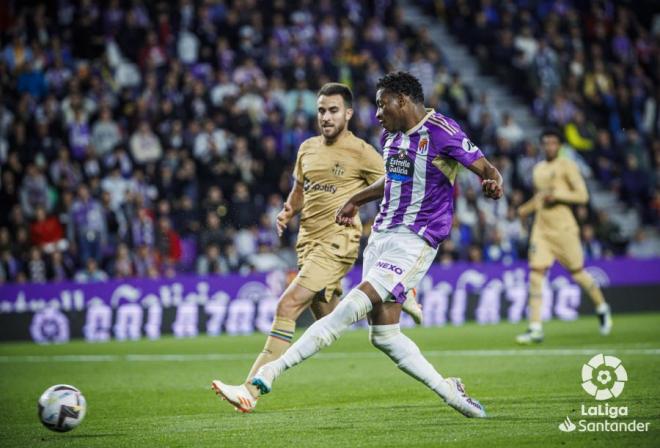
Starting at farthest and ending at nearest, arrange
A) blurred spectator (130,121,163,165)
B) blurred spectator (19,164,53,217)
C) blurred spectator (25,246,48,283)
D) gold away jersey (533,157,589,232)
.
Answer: blurred spectator (130,121,163,165)
blurred spectator (19,164,53,217)
blurred spectator (25,246,48,283)
gold away jersey (533,157,589,232)

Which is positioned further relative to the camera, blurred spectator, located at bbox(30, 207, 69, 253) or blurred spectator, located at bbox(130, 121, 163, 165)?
blurred spectator, located at bbox(130, 121, 163, 165)

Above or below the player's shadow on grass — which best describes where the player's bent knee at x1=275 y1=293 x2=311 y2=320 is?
above

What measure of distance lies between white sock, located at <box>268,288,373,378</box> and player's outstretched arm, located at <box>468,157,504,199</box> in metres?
1.22

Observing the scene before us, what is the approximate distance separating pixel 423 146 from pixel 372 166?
4.70 ft

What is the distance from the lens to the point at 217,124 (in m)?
23.1

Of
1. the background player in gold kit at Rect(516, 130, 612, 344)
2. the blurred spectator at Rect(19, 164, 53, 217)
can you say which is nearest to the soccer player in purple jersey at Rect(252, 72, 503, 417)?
the background player in gold kit at Rect(516, 130, 612, 344)

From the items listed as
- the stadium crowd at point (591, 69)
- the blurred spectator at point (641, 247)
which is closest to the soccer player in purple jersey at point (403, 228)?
the blurred spectator at point (641, 247)

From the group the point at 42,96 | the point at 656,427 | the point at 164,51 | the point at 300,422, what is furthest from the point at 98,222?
the point at 656,427

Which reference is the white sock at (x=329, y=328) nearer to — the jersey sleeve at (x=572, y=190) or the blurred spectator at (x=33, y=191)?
the jersey sleeve at (x=572, y=190)

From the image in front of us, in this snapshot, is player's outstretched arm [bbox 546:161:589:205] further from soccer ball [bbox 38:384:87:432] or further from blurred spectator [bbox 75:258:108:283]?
soccer ball [bbox 38:384:87:432]

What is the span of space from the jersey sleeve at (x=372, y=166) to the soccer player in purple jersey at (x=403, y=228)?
115 centimetres

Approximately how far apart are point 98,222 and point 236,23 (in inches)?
268

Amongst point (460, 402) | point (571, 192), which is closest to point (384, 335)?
point (460, 402)

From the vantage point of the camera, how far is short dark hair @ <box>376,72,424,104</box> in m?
8.38
